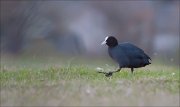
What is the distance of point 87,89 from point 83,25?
28.7 m

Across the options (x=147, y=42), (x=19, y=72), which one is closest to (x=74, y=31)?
(x=147, y=42)

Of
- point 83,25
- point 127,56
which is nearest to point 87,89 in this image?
point 127,56

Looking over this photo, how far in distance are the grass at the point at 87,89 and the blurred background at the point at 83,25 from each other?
21.1 m

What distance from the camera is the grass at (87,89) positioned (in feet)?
30.2

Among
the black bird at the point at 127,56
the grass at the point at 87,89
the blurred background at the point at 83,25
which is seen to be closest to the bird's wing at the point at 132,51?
the black bird at the point at 127,56

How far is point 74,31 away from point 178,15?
238 inches

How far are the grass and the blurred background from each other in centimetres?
2110

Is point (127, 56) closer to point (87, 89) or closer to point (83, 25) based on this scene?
point (87, 89)

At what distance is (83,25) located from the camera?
38562 mm

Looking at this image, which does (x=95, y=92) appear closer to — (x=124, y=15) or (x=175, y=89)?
(x=175, y=89)

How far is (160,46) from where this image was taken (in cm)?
3741

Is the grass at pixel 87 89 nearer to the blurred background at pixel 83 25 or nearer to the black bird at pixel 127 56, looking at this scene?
the black bird at pixel 127 56

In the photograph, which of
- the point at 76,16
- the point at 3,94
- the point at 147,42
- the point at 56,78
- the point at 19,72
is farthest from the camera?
the point at 76,16

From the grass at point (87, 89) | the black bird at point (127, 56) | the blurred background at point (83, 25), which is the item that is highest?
the blurred background at point (83, 25)
